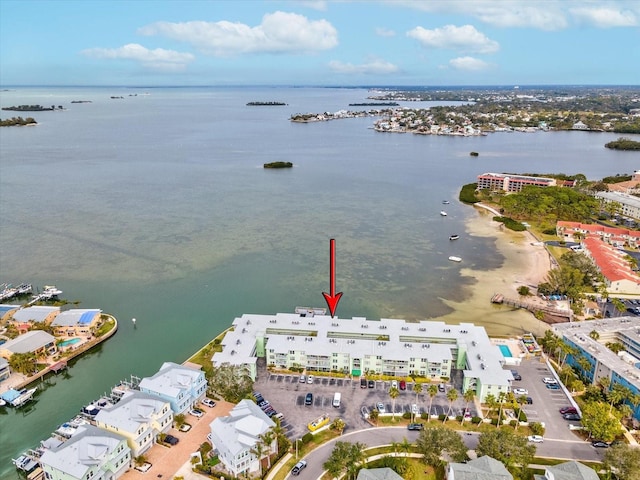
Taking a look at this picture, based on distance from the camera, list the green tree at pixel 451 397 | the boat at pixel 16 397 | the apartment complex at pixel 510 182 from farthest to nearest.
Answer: the apartment complex at pixel 510 182 → the boat at pixel 16 397 → the green tree at pixel 451 397

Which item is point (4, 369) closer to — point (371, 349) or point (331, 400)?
point (331, 400)

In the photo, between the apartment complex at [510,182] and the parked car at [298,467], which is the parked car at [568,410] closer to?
the parked car at [298,467]

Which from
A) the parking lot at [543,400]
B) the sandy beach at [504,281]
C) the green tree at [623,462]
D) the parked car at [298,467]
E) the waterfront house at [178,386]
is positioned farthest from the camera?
the sandy beach at [504,281]

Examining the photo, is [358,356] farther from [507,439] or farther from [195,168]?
[195,168]

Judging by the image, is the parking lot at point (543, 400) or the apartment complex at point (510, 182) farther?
the apartment complex at point (510, 182)

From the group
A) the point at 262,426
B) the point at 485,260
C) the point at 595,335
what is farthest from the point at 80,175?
the point at 595,335

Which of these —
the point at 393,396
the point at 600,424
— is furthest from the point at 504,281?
the point at 393,396

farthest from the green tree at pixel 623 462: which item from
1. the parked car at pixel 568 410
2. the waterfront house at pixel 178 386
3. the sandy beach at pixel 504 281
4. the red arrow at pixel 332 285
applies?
the waterfront house at pixel 178 386
